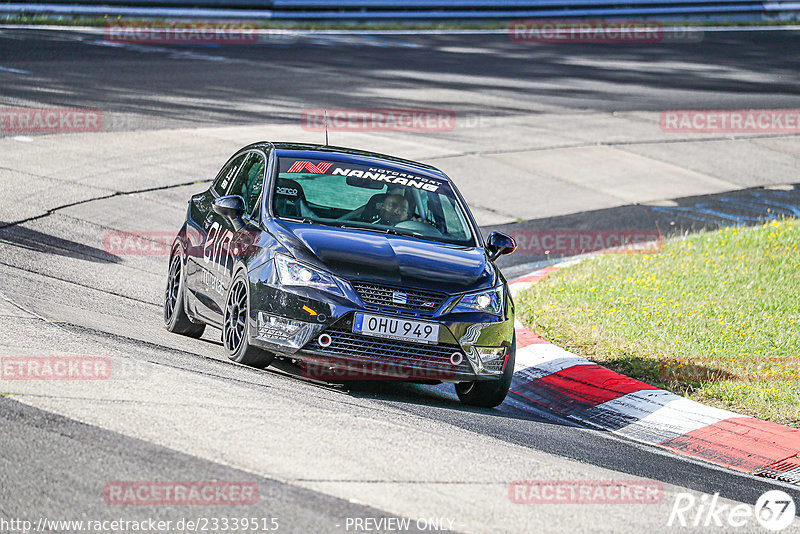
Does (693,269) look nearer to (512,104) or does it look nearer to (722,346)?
(722,346)

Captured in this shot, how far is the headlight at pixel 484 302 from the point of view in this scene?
7543 millimetres

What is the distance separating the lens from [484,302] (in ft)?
25.2

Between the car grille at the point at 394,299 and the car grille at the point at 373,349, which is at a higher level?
the car grille at the point at 394,299

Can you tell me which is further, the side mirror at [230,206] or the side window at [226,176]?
the side window at [226,176]

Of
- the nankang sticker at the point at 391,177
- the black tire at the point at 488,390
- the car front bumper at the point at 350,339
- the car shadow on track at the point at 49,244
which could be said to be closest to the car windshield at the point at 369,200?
the nankang sticker at the point at 391,177

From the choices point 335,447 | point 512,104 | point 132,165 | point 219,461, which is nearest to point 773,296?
point 335,447

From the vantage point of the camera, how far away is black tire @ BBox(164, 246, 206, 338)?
29.7ft

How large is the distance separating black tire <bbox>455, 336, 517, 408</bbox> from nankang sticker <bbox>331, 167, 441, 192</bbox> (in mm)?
1596

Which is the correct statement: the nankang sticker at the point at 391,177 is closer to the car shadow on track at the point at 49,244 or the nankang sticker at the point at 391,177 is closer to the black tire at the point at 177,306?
the black tire at the point at 177,306

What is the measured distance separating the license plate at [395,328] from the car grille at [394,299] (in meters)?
0.09

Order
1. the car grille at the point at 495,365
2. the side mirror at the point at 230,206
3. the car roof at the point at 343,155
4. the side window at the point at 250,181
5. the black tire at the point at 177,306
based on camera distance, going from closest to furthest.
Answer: the car grille at the point at 495,365 → the side mirror at the point at 230,206 → the side window at the point at 250,181 → the car roof at the point at 343,155 → the black tire at the point at 177,306

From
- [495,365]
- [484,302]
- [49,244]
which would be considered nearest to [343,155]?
[484,302]

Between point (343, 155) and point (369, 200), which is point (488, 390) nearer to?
point (369, 200)

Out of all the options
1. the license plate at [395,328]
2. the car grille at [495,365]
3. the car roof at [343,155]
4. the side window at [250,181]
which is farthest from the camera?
the car roof at [343,155]
